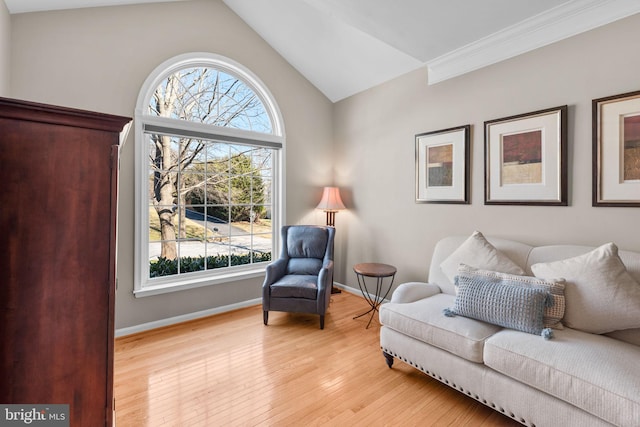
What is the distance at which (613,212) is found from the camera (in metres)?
1.96

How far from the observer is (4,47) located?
80.5 inches

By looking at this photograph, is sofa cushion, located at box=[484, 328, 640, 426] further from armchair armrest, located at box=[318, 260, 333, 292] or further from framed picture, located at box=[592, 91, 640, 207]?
armchair armrest, located at box=[318, 260, 333, 292]

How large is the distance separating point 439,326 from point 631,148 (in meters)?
1.71

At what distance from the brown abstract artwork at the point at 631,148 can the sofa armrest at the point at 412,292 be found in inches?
58.3

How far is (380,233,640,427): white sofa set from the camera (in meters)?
1.30

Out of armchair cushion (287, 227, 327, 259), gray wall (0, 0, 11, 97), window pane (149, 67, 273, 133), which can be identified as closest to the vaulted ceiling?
gray wall (0, 0, 11, 97)

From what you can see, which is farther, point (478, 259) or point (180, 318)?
point (180, 318)

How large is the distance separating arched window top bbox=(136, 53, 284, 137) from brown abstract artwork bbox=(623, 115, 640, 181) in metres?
3.10

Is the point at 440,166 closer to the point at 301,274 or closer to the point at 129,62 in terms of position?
the point at 301,274

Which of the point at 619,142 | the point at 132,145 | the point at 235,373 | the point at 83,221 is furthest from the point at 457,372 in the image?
the point at 132,145

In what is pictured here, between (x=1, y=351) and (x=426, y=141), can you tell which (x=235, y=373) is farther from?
(x=426, y=141)

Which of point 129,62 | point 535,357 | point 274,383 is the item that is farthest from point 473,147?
point 129,62

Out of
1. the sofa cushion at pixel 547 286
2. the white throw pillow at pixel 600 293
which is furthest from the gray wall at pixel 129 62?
the white throw pillow at pixel 600 293

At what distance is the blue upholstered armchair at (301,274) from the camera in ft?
9.23
